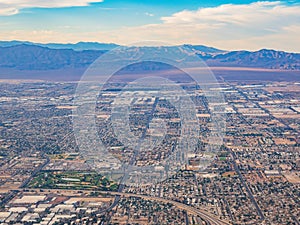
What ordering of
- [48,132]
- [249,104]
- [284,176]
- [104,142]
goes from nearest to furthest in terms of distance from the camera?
[284,176] → [104,142] → [48,132] → [249,104]

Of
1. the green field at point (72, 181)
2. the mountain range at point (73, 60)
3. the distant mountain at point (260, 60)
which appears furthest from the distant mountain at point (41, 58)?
the green field at point (72, 181)

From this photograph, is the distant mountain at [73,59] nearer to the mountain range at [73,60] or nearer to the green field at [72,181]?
the mountain range at [73,60]

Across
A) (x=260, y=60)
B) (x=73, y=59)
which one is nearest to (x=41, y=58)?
(x=73, y=59)

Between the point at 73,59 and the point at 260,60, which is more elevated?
the point at 73,59

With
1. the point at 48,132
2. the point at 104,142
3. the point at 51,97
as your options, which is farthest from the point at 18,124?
the point at 51,97

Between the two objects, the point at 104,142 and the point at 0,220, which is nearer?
the point at 0,220

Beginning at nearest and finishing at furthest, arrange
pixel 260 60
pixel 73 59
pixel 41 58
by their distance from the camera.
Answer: pixel 41 58, pixel 73 59, pixel 260 60

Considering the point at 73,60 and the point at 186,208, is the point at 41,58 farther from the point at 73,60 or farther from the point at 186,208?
the point at 186,208

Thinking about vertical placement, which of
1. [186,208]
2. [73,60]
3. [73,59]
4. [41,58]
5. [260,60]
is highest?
[41,58]

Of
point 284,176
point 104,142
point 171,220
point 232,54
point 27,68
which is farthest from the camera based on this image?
point 232,54

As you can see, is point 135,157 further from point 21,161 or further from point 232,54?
point 232,54

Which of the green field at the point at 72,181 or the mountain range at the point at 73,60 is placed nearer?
the green field at the point at 72,181
